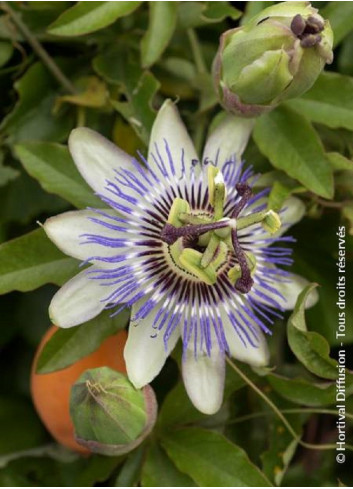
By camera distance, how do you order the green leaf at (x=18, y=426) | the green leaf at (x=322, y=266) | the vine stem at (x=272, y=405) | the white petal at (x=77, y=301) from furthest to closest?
the green leaf at (x=18, y=426)
the green leaf at (x=322, y=266)
the vine stem at (x=272, y=405)
the white petal at (x=77, y=301)

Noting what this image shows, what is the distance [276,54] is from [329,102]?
29 cm

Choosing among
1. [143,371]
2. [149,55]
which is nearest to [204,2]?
[149,55]

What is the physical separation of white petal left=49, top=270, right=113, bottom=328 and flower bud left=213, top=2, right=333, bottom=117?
1.09ft

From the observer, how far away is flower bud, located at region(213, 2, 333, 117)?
3.72 feet

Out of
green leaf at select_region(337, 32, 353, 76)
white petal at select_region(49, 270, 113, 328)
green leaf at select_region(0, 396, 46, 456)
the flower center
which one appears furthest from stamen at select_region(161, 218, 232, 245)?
green leaf at select_region(0, 396, 46, 456)

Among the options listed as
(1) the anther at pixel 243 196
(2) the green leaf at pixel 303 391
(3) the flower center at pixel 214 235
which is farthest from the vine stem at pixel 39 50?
(2) the green leaf at pixel 303 391

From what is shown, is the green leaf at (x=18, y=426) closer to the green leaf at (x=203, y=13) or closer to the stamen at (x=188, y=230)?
the stamen at (x=188, y=230)

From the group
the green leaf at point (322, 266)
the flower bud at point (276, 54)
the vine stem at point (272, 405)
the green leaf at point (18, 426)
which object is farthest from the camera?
the green leaf at point (18, 426)

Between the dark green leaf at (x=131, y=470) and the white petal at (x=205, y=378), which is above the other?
the white petal at (x=205, y=378)

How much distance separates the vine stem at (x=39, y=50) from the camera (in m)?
1.50

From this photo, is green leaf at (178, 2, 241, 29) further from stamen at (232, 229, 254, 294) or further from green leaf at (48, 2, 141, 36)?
stamen at (232, 229, 254, 294)

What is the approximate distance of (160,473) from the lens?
55.1 inches

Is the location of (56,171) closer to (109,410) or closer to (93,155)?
(93,155)

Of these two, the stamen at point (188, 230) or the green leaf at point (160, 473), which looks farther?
the green leaf at point (160, 473)
